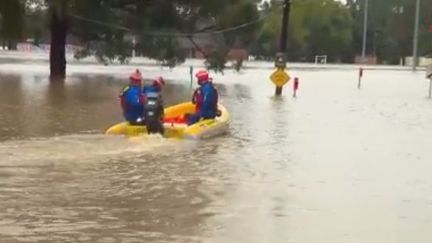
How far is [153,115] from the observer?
16031 millimetres

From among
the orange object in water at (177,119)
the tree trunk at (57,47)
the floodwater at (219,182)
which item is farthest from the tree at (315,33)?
the orange object in water at (177,119)

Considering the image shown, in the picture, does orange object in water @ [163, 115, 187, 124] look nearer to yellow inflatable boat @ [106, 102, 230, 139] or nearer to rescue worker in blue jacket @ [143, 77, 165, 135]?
yellow inflatable boat @ [106, 102, 230, 139]

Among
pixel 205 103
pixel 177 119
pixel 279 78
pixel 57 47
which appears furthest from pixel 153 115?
pixel 57 47

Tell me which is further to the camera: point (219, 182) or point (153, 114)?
point (153, 114)

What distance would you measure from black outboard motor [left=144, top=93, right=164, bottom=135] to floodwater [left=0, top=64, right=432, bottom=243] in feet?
0.75

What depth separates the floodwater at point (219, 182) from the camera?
909 centimetres

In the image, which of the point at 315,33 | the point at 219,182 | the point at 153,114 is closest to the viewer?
the point at 219,182

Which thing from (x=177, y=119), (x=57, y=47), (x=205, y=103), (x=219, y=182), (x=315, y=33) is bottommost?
(x=219, y=182)

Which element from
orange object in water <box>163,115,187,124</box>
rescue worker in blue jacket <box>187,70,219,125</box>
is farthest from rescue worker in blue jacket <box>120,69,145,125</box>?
orange object in water <box>163,115,187,124</box>

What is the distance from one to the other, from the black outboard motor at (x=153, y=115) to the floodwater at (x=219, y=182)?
0.23 m

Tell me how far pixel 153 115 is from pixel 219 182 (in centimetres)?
425

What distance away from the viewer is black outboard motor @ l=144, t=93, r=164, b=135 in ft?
52.6

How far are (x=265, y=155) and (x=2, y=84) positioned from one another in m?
20.3

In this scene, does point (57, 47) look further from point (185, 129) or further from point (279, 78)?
point (185, 129)
